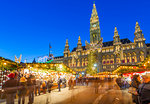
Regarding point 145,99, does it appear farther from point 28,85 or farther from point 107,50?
point 107,50

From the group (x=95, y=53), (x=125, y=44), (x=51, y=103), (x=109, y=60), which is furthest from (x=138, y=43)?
(x=51, y=103)

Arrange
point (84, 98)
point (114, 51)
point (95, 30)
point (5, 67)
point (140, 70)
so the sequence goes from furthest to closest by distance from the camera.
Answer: point (95, 30)
point (114, 51)
point (140, 70)
point (5, 67)
point (84, 98)

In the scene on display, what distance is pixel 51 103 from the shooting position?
23.0 feet


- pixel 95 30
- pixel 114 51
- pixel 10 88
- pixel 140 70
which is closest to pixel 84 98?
pixel 10 88

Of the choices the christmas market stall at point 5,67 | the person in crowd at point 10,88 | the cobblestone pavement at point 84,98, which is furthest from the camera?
the christmas market stall at point 5,67

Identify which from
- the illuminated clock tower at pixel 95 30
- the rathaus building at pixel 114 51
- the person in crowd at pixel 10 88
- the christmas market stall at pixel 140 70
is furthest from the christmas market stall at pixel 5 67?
the illuminated clock tower at pixel 95 30

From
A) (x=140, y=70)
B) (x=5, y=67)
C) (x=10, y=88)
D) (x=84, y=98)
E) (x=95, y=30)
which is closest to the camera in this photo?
(x=10, y=88)

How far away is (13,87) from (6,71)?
5.46 m

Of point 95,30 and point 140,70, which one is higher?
point 95,30

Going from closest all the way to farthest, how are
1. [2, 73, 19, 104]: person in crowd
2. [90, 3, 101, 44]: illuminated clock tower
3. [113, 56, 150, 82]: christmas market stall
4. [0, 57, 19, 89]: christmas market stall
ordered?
[2, 73, 19, 104]: person in crowd
[0, 57, 19, 89]: christmas market stall
[113, 56, 150, 82]: christmas market stall
[90, 3, 101, 44]: illuminated clock tower

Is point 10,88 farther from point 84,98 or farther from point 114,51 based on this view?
point 114,51

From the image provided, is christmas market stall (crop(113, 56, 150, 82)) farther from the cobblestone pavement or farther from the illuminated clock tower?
the illuminated clock tower

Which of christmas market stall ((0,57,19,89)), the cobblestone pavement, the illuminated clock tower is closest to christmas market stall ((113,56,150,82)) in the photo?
the cobblestone pavement

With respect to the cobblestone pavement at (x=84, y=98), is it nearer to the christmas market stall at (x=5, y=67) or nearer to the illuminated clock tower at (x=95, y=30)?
the christmas market stall at (x=5, y=67)
